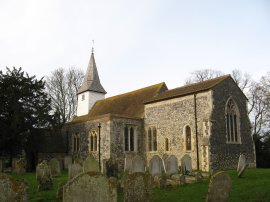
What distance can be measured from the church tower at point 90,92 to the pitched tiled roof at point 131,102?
3099 millimetres

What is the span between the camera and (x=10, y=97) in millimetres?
22984

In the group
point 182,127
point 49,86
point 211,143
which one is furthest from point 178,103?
point 49,86

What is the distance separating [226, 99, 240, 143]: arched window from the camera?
22.0 meters

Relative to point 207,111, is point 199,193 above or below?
below

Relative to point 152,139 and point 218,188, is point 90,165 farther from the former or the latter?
point 152,139

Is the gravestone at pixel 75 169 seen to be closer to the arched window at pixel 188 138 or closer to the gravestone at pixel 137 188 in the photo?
the gravestone at pixel 137 188

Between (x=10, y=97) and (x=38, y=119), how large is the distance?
8.33 feet

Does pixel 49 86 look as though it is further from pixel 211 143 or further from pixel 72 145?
pixel 211 143

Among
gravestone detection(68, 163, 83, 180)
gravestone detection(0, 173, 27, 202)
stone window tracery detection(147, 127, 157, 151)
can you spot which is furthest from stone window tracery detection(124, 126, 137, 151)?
gravestone detection(0, 173, 27, 202)

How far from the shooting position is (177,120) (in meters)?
22.8

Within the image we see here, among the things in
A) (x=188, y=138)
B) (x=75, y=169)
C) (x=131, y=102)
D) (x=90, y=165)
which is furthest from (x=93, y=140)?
(x=90, y=165)

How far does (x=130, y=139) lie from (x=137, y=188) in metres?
16.4

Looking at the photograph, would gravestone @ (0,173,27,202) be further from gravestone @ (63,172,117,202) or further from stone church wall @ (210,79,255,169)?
stone church wall @ (210,79,255,169)

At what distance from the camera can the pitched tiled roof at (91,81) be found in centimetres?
3662
